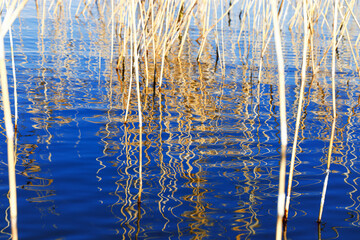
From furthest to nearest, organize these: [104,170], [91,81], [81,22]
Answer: [81,22]
[91,81]
[104,170]

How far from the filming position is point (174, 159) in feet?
9.48

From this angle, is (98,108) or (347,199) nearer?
(347,199)

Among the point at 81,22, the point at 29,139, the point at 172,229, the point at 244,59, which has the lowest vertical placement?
the point at 172,229

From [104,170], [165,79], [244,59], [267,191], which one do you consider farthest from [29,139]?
[244,59]

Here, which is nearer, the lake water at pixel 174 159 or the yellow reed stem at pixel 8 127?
the yellow reed stem at pixel 8 127

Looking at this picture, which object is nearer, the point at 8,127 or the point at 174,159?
the point at 8,127

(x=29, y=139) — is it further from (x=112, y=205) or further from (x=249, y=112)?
(x=249, y=112)

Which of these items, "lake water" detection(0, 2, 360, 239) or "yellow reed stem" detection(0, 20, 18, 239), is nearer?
"yellow reed stem" detection(0, 20, 18, 239)

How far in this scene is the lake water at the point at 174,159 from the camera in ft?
6.83

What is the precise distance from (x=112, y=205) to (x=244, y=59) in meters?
5.46

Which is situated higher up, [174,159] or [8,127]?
[8,127]

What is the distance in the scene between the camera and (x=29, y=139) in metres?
3.06

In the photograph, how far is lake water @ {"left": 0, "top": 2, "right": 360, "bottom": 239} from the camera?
6.83 feet

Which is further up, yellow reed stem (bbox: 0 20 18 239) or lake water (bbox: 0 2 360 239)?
yellow reed stem (bbox: 0 20 18 239)
